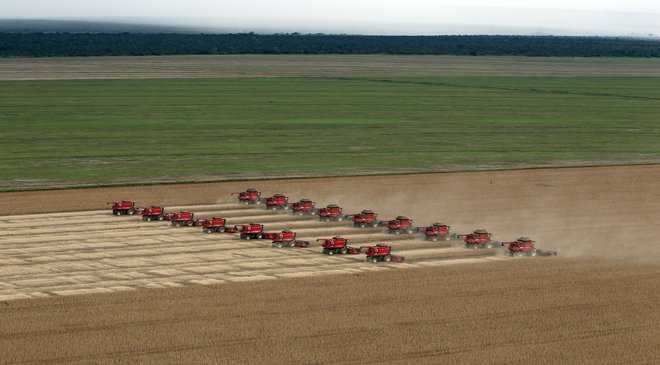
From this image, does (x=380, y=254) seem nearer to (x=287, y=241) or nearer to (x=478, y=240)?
(x=287, y=241)

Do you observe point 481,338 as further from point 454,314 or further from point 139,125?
point 139,125

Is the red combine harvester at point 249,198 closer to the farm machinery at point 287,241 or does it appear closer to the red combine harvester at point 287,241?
the farm machinery at point 287,241

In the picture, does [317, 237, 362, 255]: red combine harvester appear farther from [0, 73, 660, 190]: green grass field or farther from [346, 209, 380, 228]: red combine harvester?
[0, 73, 660, 190]: green grass field

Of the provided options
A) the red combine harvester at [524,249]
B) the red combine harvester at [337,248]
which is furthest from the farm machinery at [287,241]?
the red combine harvester at [524,249]

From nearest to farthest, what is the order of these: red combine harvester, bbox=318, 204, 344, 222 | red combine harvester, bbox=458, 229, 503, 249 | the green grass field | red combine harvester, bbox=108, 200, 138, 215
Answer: red combine harvester, bbox=458, 229, 503, 249, red combine harvester, bbox=318, 204, 344, 222, red combine harvester, bbox=108, 200, 138, 215, the green grass field

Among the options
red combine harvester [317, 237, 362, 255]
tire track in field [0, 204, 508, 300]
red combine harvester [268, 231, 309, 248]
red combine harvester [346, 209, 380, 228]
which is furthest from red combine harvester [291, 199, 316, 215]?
red combine harvester [317, 237, 362, 255]

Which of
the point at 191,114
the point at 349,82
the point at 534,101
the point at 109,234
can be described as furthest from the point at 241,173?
the point at 349,82
